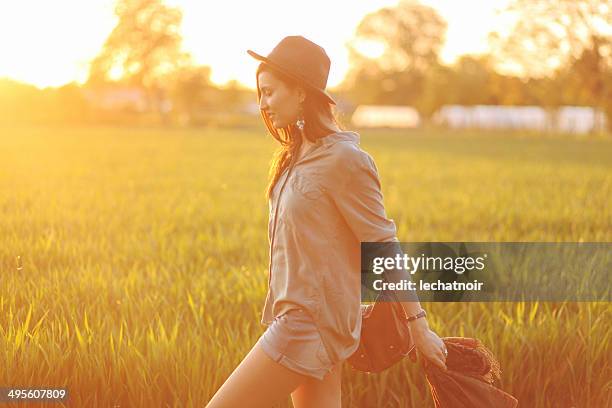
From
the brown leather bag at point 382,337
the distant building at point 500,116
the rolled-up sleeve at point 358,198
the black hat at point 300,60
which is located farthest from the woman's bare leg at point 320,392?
the distant building at point 500,116

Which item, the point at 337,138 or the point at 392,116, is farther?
the point at 392,116

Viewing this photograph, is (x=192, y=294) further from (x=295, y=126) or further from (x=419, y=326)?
(x=419, y=326)

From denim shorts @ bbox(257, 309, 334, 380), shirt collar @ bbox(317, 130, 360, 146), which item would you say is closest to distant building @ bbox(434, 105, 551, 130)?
shirt collar @ bbox(317, 130, 360, 146)

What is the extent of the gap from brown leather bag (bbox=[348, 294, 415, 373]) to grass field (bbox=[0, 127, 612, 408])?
2.50 feet

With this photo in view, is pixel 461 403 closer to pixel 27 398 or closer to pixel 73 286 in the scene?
pixel 27 398

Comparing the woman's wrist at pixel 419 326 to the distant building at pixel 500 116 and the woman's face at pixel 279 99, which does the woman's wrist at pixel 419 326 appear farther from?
the distant building at pixel 500 116

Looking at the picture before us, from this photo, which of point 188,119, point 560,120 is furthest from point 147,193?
point 560,120

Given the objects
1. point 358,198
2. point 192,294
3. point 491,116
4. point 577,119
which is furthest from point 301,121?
point 491,116

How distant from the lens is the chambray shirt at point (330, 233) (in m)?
2.12

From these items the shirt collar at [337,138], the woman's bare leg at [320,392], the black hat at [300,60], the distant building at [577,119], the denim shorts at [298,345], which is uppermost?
the distant building at [577,119]

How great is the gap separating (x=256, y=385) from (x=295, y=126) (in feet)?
2.59

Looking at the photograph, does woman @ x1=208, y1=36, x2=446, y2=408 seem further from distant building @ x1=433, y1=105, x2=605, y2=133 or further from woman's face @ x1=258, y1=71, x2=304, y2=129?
distant building @ x1=433, y1=105, x2=605, y2=133

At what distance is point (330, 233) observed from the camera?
A: 215 cm

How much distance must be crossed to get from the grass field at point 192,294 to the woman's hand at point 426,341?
899 millimetres
